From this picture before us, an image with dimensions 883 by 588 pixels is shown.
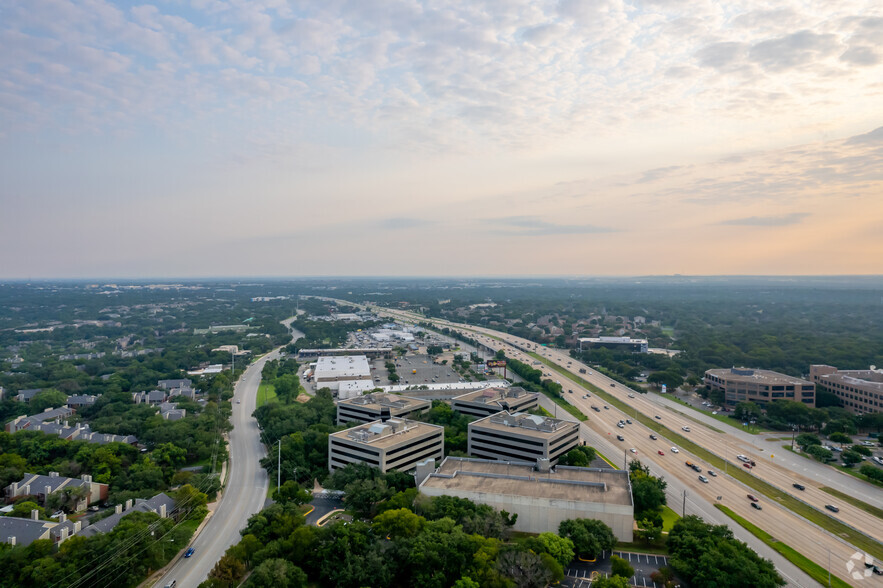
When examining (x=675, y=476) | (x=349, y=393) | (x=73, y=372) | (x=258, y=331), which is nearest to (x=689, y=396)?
(x=675, y=476)

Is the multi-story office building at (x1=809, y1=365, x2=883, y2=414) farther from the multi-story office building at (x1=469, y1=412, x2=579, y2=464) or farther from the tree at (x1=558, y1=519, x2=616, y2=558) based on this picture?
the tree at (x1=558, y1=519, x2=616, y2=558)

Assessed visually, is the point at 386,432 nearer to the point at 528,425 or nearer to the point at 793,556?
the point at 528,425

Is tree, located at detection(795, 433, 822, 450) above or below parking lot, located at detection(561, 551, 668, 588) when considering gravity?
above

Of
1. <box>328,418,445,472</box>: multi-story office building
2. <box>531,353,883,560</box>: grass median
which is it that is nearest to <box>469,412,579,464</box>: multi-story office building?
<box>328,418,445,472</box>: multi-story office building

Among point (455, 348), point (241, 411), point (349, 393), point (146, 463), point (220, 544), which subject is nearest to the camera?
point (220, 544)

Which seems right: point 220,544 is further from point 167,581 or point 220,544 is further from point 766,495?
point 766,495

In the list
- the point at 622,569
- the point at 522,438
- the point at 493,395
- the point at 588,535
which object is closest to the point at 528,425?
the point at 522,438

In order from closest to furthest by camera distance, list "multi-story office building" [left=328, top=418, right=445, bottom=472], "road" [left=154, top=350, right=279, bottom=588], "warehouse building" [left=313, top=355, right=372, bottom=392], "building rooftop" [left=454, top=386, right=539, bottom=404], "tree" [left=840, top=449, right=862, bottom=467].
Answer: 1. "road" [left=154, top=350, right=279, bottom=588]
2. "multi-story office building" [left=328, top=418, right=445, bottom=472]
3. "tree" [left=840, top=449, right=862, bottom=467]
4. "building rooftop" [left=454, top=386, right=539, bottom=404]
5. "warehouse building" [left=313, top=355, right=372, bottom=392]
